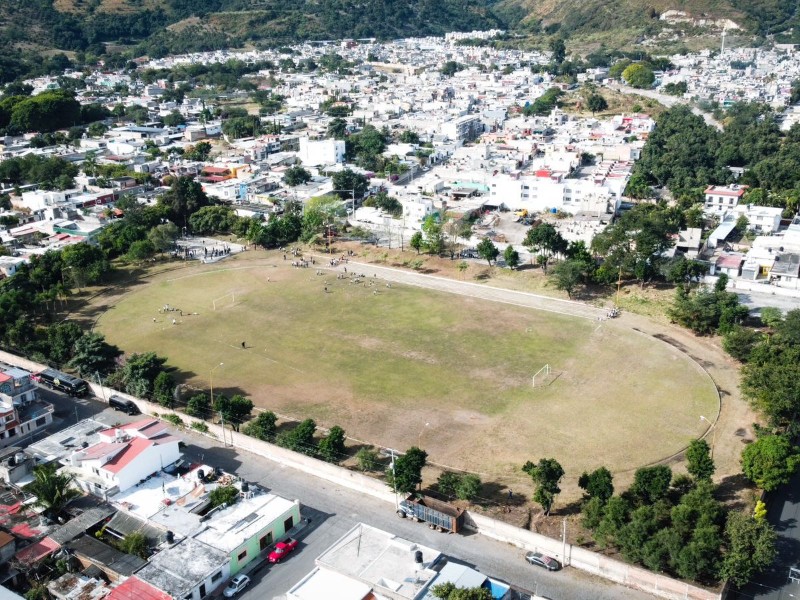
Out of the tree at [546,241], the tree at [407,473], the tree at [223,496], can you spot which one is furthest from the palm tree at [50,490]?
the tree at [546,241]

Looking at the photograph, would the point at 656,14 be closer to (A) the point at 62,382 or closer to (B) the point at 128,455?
(A) the point at 62,382

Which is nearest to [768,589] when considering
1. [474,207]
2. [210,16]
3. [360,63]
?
[474,207]

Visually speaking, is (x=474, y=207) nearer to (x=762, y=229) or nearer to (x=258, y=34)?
(x=762, y=229)

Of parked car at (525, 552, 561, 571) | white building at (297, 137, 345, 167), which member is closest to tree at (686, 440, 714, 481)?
parked car at (525, 552, 561, 571)

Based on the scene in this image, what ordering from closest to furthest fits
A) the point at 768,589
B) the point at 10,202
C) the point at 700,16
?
the point at 768,589 < the point at 10,202 < the point at 700,16

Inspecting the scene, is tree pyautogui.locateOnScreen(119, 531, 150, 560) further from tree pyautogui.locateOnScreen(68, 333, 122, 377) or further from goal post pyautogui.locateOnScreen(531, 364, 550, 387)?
goal post pyautogui.locateOnScreen(531, 364, 550, 387)

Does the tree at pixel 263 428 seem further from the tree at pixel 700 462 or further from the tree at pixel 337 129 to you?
the tree at pixel 337 129
